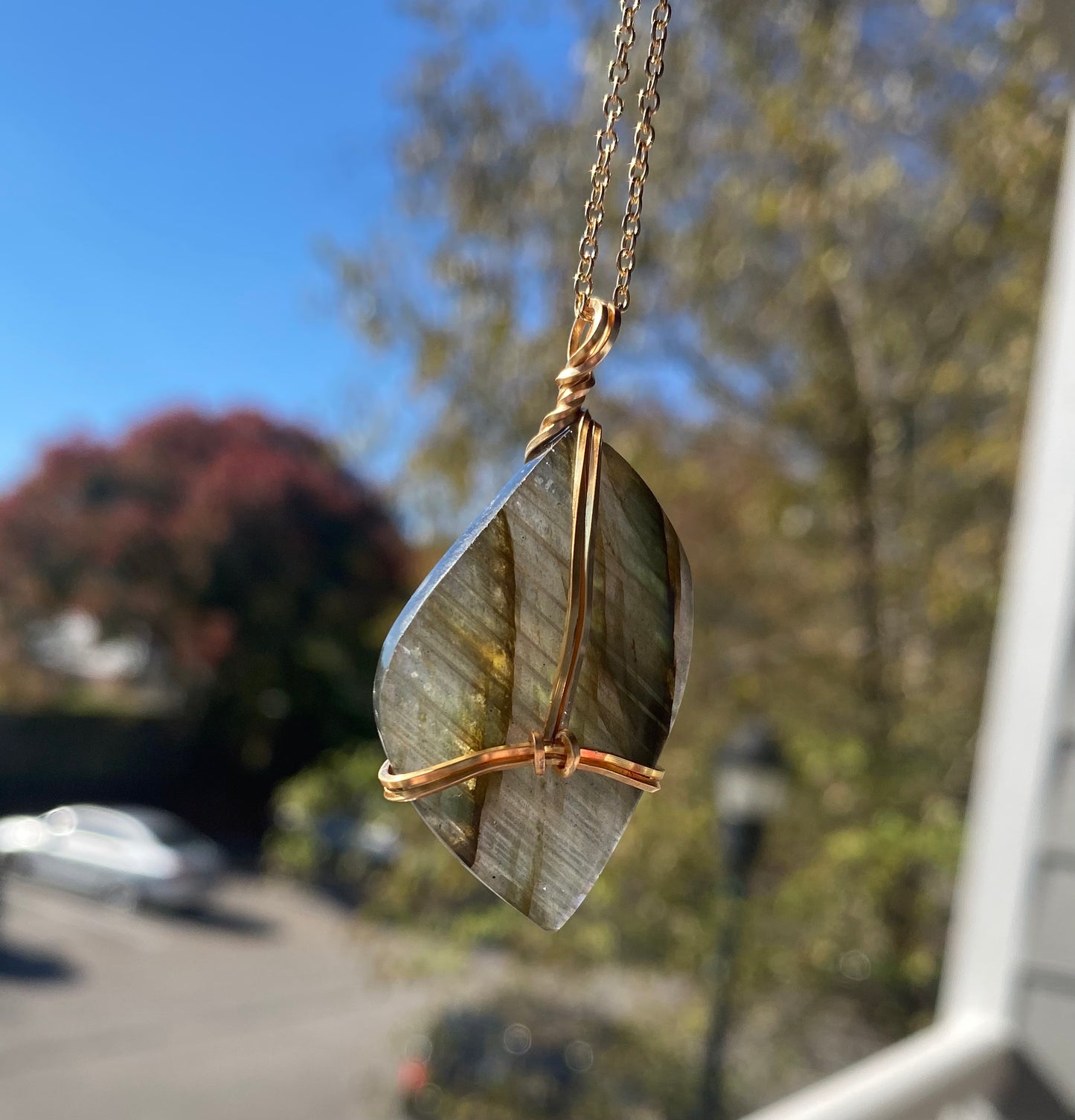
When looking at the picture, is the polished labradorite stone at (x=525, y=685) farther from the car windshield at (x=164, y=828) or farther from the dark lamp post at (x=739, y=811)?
the car windshield at (x=164, y=828)

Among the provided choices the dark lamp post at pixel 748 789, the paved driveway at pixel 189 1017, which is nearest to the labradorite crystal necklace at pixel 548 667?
the dark lamp post at pixel 748 789

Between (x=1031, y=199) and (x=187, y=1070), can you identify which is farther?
(x=187, y=1070)

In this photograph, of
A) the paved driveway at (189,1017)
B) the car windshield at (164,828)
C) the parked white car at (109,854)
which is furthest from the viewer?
the car windshield at (164,828)

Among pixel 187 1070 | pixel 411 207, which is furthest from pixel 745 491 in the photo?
pixel 187 1070

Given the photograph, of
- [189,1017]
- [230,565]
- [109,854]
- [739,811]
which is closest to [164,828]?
[109,854]

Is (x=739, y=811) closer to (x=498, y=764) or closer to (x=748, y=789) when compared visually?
(x=748, y=789)

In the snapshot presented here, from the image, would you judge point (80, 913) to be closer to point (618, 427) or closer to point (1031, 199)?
point (618, 427)
